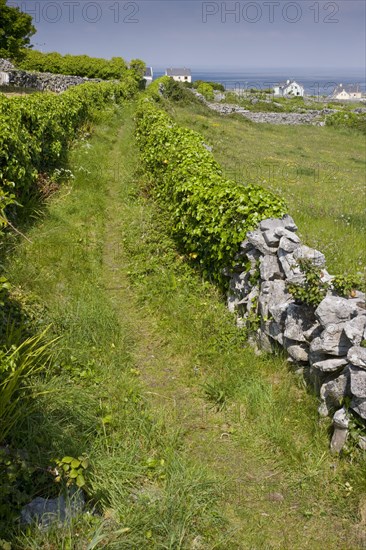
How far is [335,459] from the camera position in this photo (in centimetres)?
413

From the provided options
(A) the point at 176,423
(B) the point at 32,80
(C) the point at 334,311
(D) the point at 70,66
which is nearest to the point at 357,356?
(C) the point at 334,311

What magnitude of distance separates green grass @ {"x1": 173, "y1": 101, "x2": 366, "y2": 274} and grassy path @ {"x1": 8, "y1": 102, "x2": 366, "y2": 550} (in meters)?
3.12

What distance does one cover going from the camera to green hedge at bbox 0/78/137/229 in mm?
8383

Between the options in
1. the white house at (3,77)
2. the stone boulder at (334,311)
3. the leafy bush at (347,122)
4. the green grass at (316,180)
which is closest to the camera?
the stone boulder at (334,311)

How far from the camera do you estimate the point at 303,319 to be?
501cm

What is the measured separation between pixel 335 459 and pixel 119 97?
3549cm

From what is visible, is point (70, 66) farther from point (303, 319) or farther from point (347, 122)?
point (303, 319)

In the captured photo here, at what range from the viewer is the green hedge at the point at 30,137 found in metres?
8.38

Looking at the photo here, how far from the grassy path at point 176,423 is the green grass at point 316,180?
3.12 m

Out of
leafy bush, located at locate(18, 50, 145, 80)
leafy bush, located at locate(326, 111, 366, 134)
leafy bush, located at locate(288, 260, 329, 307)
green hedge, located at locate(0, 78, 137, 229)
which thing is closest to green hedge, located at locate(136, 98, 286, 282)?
leafy bush, located at locate(288, 260, 329, 307)

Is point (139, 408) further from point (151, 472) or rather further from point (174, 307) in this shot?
point (174, 307)

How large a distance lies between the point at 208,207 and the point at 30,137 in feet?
17.8

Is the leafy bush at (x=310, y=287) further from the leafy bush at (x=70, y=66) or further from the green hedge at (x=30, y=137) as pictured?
the leafy bush at (x=70, y=66)

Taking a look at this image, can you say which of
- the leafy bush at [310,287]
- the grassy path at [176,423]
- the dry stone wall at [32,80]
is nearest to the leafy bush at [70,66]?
the dry stone wall at [32,80]
